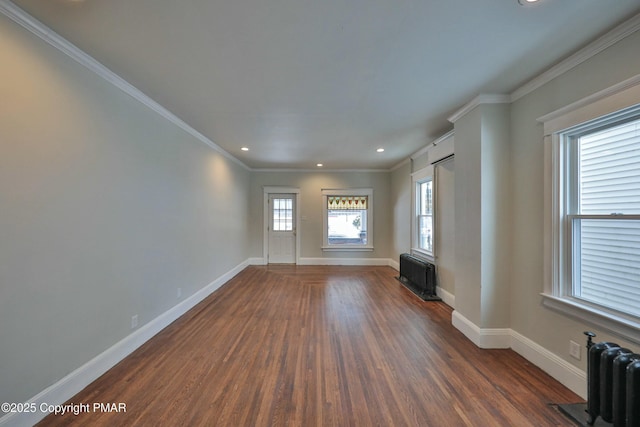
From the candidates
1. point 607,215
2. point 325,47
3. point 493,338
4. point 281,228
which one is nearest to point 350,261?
point 281,228

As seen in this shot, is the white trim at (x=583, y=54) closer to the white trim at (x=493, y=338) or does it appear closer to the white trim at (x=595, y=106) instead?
the white trim at (x=595, y=106)

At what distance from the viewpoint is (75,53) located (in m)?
1.89

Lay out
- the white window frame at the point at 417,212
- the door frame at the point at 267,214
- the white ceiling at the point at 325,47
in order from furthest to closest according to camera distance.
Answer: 1. the door frame at the point at 267,214
2. the white window frame at the point at 417,212
3. the white ceiling at the point at 325,47

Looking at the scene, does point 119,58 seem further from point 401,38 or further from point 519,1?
point 519,1

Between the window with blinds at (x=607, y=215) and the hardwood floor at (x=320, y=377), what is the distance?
0.87m

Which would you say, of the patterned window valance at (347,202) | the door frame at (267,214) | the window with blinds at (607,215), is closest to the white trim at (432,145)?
the window with blinds at (607,215)

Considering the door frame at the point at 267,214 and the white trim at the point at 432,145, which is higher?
the white trim at the point at 432,145

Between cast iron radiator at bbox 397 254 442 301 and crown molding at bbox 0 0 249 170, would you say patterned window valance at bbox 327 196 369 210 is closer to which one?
cast iron radiator at bbox 397 254 442 301

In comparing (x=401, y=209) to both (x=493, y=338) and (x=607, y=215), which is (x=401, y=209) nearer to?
(x=493, y=338)

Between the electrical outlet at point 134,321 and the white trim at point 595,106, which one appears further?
the electrical outlet at point 134,321

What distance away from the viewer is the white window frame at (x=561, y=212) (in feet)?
5.90

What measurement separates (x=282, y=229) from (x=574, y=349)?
231 inches

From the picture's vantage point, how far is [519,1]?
1428 millimetres

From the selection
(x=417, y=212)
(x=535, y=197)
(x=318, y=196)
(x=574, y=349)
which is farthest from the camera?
(x=318, y=196)
